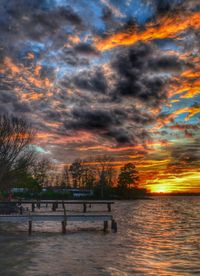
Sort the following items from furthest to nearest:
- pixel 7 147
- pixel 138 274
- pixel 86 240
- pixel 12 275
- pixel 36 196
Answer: pixel 36 196
pixel 7 147
pixel 86 240
pixel 138 274
pixel 12 275

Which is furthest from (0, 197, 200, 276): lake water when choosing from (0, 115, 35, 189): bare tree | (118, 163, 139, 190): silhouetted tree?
(118, 163, 139, 190): silhouetted tree

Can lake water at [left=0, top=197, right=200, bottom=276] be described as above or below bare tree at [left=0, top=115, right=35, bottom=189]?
below

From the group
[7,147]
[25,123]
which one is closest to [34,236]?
[7,147]

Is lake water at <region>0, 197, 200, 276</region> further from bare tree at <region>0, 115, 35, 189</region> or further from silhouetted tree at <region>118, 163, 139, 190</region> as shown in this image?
silhouetted tree at <region>118, 163, 139, 190</region>

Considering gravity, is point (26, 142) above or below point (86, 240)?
above

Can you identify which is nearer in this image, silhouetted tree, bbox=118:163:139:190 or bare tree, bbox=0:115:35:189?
bare tree, bbox=0:115:35:189

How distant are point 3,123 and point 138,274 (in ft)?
93.5

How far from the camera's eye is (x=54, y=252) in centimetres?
1488

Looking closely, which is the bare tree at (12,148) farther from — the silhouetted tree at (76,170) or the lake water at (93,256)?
the silhouetted tree at (76,170)

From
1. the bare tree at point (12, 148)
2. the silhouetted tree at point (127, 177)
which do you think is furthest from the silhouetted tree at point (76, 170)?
the bare tree at point (12, 148)

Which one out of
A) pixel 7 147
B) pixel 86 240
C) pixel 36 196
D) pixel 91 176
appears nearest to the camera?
pixel 86 240

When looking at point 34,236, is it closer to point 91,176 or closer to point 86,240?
point 86,240

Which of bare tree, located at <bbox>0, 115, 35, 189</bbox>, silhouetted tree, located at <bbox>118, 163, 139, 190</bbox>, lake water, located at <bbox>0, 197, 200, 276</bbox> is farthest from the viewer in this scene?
silhouetted tree, located at <bbox>118, 163, 139, 190</bbox>

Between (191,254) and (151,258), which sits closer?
(151,258)
